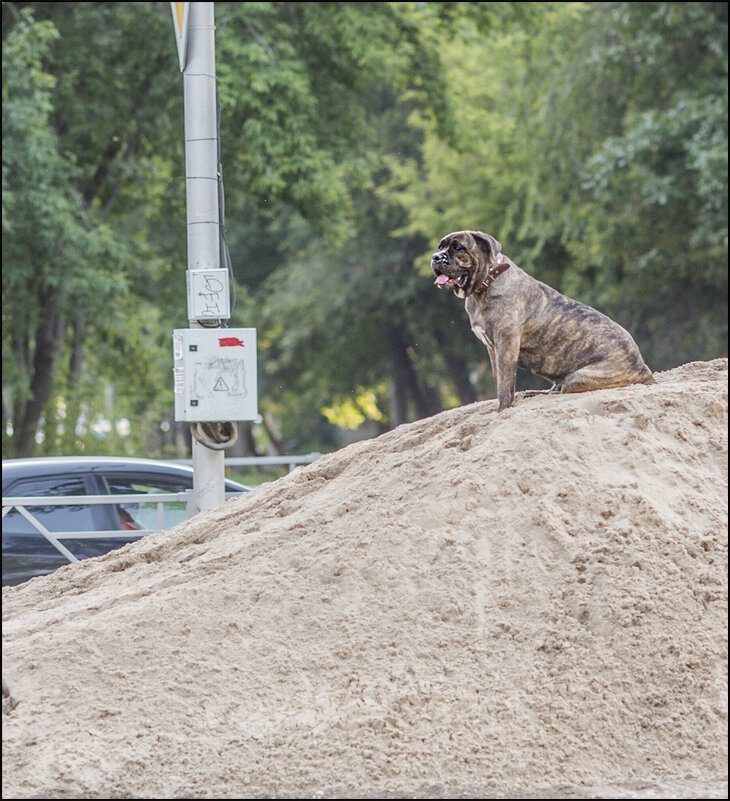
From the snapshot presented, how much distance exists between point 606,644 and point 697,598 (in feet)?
1.69

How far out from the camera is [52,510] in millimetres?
9180

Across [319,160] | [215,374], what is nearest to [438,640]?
[215,374]

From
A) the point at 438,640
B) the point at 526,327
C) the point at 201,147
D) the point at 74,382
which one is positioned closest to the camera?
the point at 438,640

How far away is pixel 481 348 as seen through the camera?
1247 inches

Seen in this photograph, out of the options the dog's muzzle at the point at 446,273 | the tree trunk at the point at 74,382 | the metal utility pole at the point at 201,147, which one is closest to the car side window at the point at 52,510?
the metal utility pole at the point at 201,147

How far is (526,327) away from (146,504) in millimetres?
4419

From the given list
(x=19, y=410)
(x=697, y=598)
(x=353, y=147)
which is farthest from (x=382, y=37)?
(x=697, y=598)

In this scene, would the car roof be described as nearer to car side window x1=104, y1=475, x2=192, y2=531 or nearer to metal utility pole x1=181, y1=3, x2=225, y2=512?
car side window x1=104, y1=475, x2=192, y2=531

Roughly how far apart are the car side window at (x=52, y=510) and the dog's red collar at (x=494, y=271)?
14.3 ft

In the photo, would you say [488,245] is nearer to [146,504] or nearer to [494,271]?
[494,271]

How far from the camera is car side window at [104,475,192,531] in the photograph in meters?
9.32

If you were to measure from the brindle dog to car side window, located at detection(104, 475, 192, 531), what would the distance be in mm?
3587

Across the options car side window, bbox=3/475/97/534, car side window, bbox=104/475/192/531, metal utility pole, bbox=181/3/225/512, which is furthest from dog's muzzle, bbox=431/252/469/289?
car side window, bbox=3/475/97/534

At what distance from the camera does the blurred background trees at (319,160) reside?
18188mm
